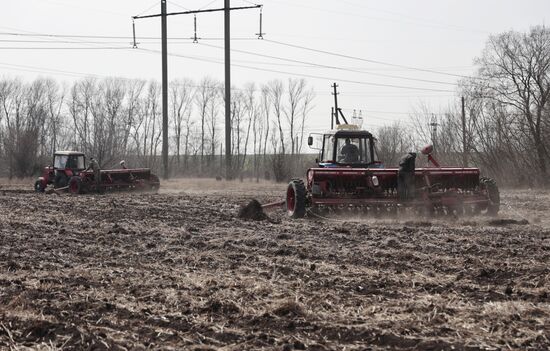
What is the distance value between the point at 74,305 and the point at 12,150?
170 feet

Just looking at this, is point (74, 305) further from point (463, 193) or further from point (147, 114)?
point (147, 114)

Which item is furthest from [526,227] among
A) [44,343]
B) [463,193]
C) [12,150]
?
[12,150]

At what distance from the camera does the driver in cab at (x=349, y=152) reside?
17062 mm

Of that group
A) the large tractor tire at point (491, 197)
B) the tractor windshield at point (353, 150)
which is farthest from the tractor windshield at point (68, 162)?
the large tractor tire at point (491, 197)

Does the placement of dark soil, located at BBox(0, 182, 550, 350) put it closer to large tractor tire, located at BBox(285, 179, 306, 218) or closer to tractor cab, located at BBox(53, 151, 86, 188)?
large tractor tire, located at BBox(285, 179, 306, 218)

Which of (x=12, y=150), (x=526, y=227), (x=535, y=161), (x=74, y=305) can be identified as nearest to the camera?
(x=74, y=305)

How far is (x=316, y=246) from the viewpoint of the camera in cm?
1011

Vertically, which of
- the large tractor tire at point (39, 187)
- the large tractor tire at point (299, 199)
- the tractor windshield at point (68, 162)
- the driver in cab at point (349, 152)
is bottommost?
the large tractor tire at point (39, 187)

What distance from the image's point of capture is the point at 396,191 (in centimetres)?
1504

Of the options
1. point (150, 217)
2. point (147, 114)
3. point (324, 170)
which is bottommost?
point (150, 217)

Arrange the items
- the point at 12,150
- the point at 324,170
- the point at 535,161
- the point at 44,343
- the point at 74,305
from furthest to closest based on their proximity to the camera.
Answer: the point at 12,150 → the point at 535,161 → the point at 324,170 → the point at 74,305 → the point at 44,343

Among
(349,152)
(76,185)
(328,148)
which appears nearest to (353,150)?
(349,152)

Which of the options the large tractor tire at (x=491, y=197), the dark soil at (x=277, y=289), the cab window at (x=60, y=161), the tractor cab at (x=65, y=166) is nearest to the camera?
the dark soil at (x=277, y=289)

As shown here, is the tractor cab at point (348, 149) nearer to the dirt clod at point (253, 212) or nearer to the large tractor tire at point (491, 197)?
the dirt clod at point (253, 212)
